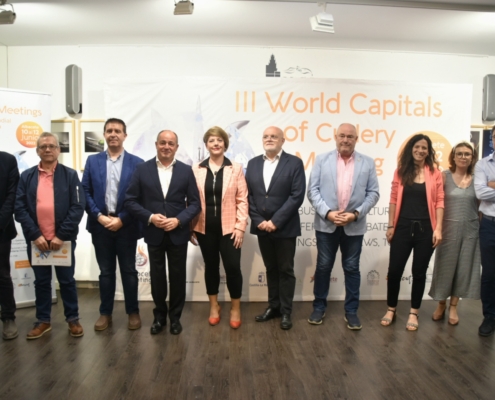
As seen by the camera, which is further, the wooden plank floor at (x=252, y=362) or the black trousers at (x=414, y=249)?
the black trousers at (x=414, y=249)

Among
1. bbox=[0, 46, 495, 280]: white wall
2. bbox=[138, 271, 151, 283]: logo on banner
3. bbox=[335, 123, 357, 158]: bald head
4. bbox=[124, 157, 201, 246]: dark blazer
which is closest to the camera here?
bbox=[124, 157, 201, 246]: dark blazer

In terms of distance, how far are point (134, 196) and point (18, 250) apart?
5.14 feet

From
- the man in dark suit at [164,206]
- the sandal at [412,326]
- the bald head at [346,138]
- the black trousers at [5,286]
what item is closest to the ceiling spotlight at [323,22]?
the bald head at [346,138]

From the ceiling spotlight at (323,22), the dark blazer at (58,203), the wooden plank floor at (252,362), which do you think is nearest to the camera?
the wooden plank floor at (252,362)

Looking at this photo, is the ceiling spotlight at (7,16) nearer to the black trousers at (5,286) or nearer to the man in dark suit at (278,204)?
the black trousers at (5,286)

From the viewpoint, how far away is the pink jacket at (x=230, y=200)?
2973 millimetres

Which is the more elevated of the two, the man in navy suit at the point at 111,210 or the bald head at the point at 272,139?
the bald head at the point at 272,139

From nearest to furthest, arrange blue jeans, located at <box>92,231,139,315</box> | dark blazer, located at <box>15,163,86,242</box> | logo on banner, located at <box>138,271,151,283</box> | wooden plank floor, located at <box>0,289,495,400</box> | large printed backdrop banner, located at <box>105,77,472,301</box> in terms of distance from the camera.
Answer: wooden plank floor, located at <box>0,289,495,400</box> → dark blazer, located at <box>15,163,86,242</box> → blue jeans, located at <box>92,231,139,315</box> → large printed backdrop banner, located at <box>105,77,472,301</box> → logo on banner, located at <box>138,271,151,283</box>

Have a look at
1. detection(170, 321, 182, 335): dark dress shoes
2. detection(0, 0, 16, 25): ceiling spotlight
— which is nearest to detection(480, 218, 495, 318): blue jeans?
detection(170, 321, 182, 335): dark dress shoes

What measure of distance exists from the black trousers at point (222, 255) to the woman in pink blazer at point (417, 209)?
126 centimetres

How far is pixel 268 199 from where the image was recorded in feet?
9.98

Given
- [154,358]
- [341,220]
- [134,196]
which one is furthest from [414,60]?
[154,358]

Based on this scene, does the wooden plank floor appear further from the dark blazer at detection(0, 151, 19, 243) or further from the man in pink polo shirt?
the dark blazer at detection(0, 151, 19, 243)

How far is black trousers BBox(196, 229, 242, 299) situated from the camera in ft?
9.87
